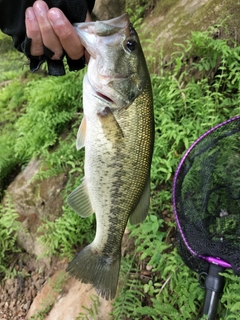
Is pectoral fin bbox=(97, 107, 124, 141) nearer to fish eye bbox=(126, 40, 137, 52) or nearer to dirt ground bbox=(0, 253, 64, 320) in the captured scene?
fish eye bbox=(126, 40, 137, 52)

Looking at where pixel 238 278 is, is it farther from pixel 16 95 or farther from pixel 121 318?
pixel 16 95

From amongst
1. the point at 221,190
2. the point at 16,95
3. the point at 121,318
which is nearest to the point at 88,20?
the point at 221,190

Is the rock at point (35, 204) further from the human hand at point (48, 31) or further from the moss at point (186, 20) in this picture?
the human hand at point (48, 31)

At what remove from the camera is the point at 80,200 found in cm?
226

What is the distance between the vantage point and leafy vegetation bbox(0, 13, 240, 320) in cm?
277

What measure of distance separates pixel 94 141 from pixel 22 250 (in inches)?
122

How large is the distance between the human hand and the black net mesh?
142 centimetres

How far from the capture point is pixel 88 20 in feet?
6.18

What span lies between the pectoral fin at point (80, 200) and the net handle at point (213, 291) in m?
1.03

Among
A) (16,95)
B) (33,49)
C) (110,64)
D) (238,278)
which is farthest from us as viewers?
(16,95)

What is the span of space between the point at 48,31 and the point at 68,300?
2761 millimetres

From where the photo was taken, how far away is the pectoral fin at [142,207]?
7.06ft

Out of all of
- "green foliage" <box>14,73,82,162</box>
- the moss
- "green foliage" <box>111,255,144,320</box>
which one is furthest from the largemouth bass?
"green foliage" <box>14,73,82,162</box>

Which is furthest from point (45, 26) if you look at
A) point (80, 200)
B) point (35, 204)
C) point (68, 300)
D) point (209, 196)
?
point (35, 204)
